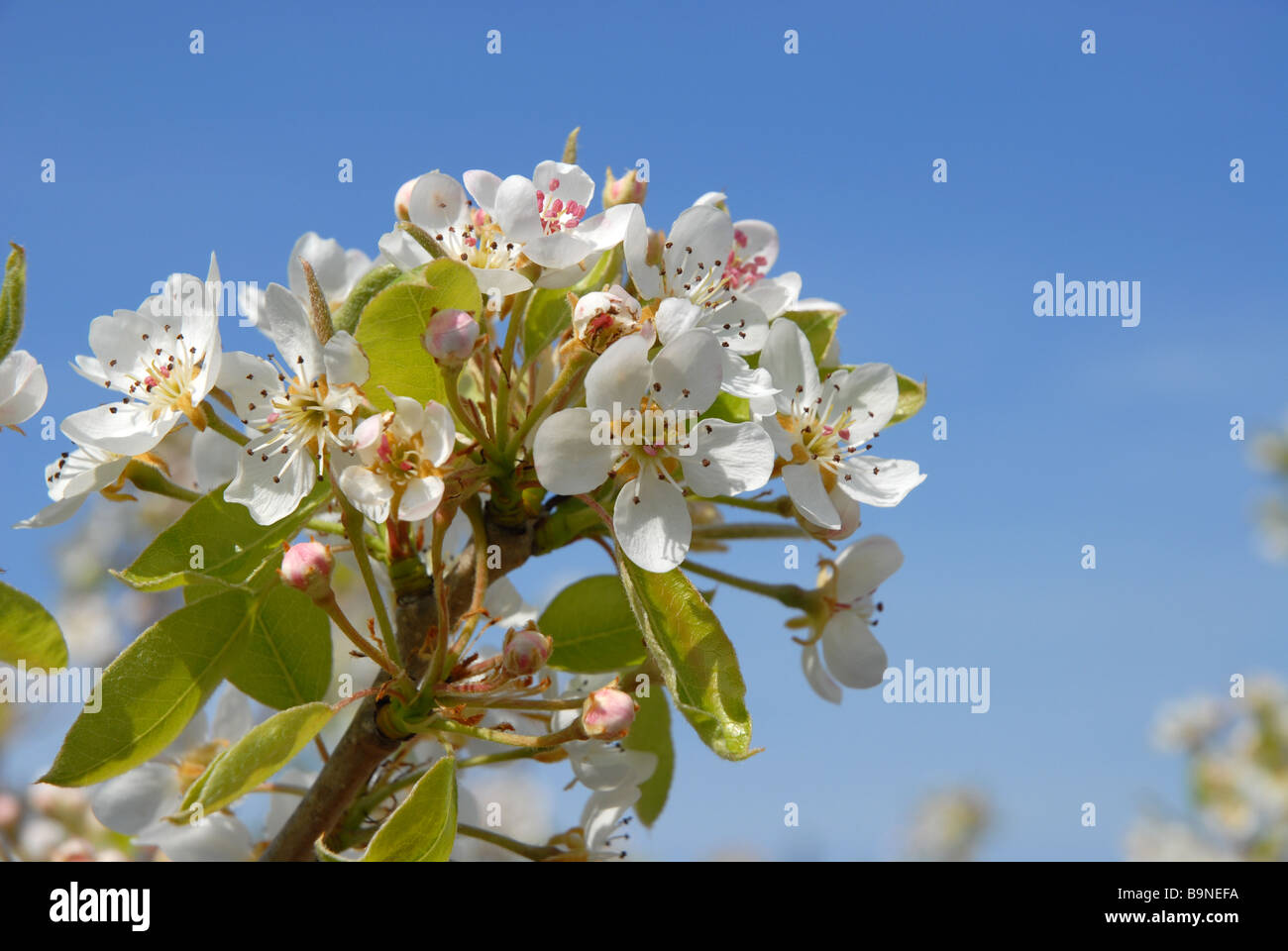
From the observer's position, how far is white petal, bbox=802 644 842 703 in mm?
1796

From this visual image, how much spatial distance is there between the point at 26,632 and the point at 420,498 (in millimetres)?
600

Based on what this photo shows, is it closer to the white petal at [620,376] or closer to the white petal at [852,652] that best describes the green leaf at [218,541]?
the white petal at [620,376]

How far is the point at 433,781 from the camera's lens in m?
1.22

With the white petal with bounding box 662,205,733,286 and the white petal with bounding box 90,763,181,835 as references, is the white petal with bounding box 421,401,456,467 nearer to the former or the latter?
the white petal with bounding box 662,205,733,286

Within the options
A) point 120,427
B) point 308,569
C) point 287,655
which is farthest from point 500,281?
point 287,655

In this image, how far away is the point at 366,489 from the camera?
1.25 m

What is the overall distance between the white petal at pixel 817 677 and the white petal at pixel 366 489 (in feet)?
2.71

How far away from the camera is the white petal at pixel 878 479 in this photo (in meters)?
1.54

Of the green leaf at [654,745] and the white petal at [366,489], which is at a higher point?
the white petal at [366,489]

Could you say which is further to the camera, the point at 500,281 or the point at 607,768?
the point at 607,768

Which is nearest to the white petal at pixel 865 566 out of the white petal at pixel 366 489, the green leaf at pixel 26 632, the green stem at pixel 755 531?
the green stem at pixel 755 531

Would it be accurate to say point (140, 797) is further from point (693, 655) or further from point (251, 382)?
point (693, 655)
